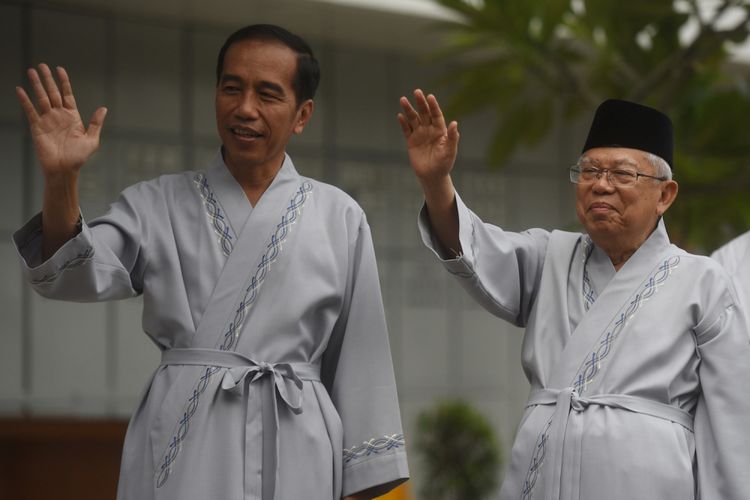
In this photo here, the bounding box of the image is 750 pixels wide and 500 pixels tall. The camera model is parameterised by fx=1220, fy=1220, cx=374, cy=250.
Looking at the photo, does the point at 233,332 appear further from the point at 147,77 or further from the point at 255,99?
the point at 147,77

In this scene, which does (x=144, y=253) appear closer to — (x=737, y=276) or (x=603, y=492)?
(x=603, y=492)

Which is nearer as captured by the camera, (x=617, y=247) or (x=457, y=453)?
(x=617, y=247)

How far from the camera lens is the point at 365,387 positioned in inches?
113

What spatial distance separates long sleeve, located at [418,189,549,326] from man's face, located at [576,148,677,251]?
20cm

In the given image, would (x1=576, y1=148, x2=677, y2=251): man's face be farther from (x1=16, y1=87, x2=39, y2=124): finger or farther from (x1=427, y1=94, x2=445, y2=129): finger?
(x1=16, y1=87, x2=39, y2=124): finger

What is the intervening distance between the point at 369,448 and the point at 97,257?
76 centimetres

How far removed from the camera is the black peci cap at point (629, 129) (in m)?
2.94

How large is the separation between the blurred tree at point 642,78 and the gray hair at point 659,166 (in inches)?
75.5

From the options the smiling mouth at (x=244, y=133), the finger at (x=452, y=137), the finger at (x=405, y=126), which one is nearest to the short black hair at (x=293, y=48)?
the smiling mouth at (x=244, y=133)

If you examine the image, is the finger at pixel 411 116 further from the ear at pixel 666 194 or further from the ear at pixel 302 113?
the ear at pixel 666 194

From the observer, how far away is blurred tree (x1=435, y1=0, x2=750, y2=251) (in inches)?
192

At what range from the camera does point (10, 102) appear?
6.81 m

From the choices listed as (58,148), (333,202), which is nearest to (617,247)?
(333,202)

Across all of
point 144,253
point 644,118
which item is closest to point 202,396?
point 144,253
